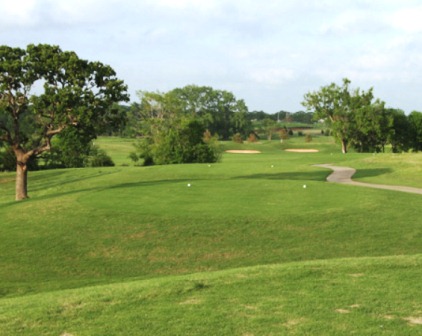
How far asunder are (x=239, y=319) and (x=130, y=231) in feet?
39.4

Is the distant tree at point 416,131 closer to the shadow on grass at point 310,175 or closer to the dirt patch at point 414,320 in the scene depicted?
the shadow on grass at point 310,175

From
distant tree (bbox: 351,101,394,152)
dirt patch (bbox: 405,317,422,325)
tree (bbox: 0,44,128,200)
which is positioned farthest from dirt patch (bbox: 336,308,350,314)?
distant tree (bbox: 351,101,394,152)

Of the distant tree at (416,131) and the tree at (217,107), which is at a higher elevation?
the tree at (217,107)

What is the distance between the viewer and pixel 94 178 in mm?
42781

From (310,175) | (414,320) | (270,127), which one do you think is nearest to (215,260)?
(414,320)

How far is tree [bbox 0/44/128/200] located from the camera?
27188 mm

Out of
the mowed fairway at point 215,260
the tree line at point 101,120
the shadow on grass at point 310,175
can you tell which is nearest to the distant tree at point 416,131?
the tree line at point 101,120

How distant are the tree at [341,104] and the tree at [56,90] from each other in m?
65.6

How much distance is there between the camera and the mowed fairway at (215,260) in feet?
26.7

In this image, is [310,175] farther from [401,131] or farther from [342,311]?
[401,131]

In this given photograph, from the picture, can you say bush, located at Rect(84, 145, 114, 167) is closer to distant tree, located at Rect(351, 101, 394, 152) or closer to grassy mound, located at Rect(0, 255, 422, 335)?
distant tree, located at Rect(351, 101, 394, 152)

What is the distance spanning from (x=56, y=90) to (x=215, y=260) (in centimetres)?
1653

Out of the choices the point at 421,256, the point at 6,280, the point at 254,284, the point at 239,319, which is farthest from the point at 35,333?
the point at 421,256

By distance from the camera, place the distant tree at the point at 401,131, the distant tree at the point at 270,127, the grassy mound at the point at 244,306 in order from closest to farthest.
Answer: the grassy mound at the point at 244,306, the distant tree at the point at 401,131, the distant tree at the point at 270,127
